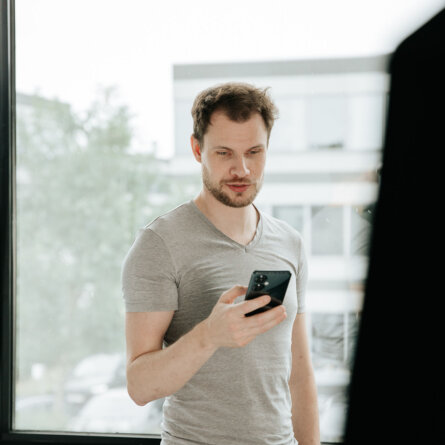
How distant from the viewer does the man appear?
1045mm

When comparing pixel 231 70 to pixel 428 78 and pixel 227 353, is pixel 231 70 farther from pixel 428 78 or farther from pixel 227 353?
pixel 227 353

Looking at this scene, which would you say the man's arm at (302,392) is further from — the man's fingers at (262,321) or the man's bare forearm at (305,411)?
the man's fingers at (262,321)

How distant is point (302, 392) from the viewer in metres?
1.34

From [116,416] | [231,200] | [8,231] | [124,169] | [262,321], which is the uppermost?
[124,169]

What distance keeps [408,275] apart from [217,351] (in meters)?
0.76

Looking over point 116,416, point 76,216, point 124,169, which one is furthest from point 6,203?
point 116,416

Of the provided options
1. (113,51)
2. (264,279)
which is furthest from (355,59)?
(264,279)

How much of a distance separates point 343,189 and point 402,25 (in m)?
0.55

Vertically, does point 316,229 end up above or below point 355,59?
below

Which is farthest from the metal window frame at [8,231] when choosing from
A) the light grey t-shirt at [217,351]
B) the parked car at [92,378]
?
the light grey t-shirt at [217,351]

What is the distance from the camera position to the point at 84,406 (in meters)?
1.76

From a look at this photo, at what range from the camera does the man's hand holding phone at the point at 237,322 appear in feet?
3.21

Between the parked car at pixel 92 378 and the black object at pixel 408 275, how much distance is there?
785 mm

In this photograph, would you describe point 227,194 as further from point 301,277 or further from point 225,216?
point 301,277
